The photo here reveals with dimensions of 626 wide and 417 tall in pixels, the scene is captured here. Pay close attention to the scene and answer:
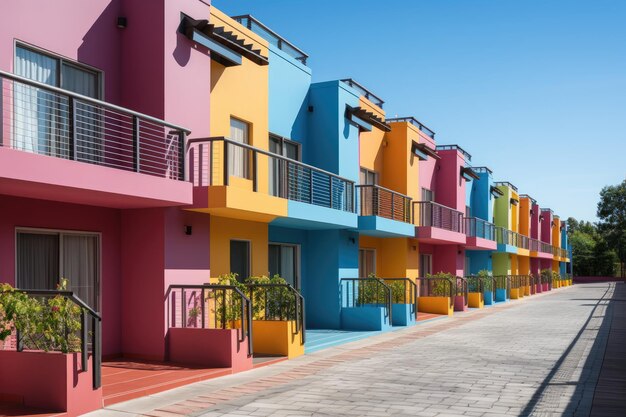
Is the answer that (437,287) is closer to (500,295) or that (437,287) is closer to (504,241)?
(500,295)

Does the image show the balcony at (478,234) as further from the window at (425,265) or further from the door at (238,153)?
the door at (238,153)

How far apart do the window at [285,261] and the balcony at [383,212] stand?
2.35m

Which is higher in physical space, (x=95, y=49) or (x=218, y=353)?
(x=95, y=49)

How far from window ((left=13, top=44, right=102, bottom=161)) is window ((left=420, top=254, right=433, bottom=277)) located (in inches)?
773

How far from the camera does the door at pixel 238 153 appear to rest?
16078mm

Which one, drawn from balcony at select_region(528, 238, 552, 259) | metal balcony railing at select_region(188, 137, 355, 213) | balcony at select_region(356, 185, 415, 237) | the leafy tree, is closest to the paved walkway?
metal balcony railing at select_region(188, 137, 355, 213)

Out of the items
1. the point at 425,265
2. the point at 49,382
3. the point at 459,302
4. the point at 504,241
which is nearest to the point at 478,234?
the point at 425,265

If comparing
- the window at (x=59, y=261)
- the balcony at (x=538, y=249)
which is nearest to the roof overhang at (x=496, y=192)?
the balcony at (x=538, y=249)

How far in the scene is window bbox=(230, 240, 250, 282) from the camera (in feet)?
53.3

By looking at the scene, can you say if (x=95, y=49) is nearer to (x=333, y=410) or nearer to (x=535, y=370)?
(x=333, y=410)

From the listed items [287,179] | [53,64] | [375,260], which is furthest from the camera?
[375,260]

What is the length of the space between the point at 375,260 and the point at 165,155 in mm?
13657

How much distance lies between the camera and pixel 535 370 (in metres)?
11.8

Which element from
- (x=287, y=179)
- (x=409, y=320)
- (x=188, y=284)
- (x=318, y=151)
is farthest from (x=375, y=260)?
(x=188, y=284)
